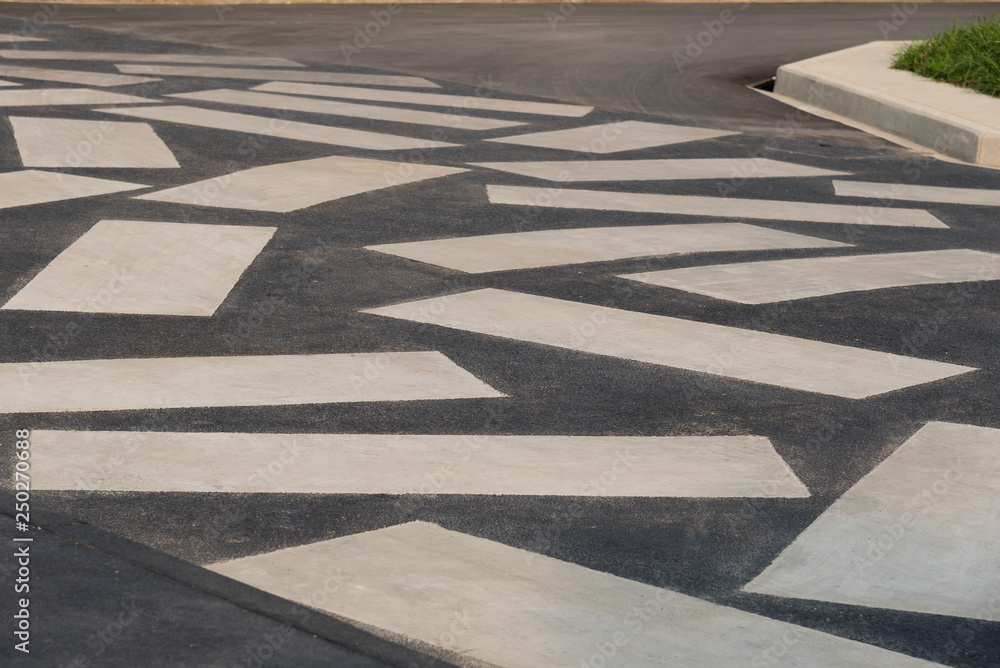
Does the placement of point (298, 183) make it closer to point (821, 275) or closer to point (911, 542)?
point (821, 275)

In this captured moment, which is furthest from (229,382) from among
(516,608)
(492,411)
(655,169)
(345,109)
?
(345,109)

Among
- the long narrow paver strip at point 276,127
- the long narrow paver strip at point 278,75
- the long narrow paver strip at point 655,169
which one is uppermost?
the long narrow paver strip at point 278,75

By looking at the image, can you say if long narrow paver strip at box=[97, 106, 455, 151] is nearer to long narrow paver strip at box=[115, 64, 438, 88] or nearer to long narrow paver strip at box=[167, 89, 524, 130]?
long narrow paver strip at box=[167, 89, 524, 130]

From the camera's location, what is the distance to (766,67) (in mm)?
12930

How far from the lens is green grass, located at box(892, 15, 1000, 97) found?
10453 mm

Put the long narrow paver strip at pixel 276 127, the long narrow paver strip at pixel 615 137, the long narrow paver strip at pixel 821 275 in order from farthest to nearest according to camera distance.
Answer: the long narrow paver strip at pixel 615 137 → the long narrow paver strip at pixel 276 127 → the long narrow paver strip at pixel 821 275

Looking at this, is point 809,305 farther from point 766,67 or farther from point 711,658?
point 766,67

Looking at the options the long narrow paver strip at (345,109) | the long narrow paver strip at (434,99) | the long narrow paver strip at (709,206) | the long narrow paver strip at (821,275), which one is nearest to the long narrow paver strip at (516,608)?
the long narrow paver strip at (821,275)

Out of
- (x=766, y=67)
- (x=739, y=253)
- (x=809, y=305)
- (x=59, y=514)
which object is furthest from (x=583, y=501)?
(x=766, y=67)

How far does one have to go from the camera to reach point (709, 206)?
6836mm

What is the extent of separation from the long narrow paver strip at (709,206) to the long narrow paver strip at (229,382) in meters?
2.71

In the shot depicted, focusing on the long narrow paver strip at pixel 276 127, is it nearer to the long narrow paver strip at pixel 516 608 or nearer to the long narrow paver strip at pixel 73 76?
the long narrow paver strip at pixel 73 76

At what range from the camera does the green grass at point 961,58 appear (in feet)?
34.3

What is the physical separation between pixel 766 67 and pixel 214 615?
37.7ft
